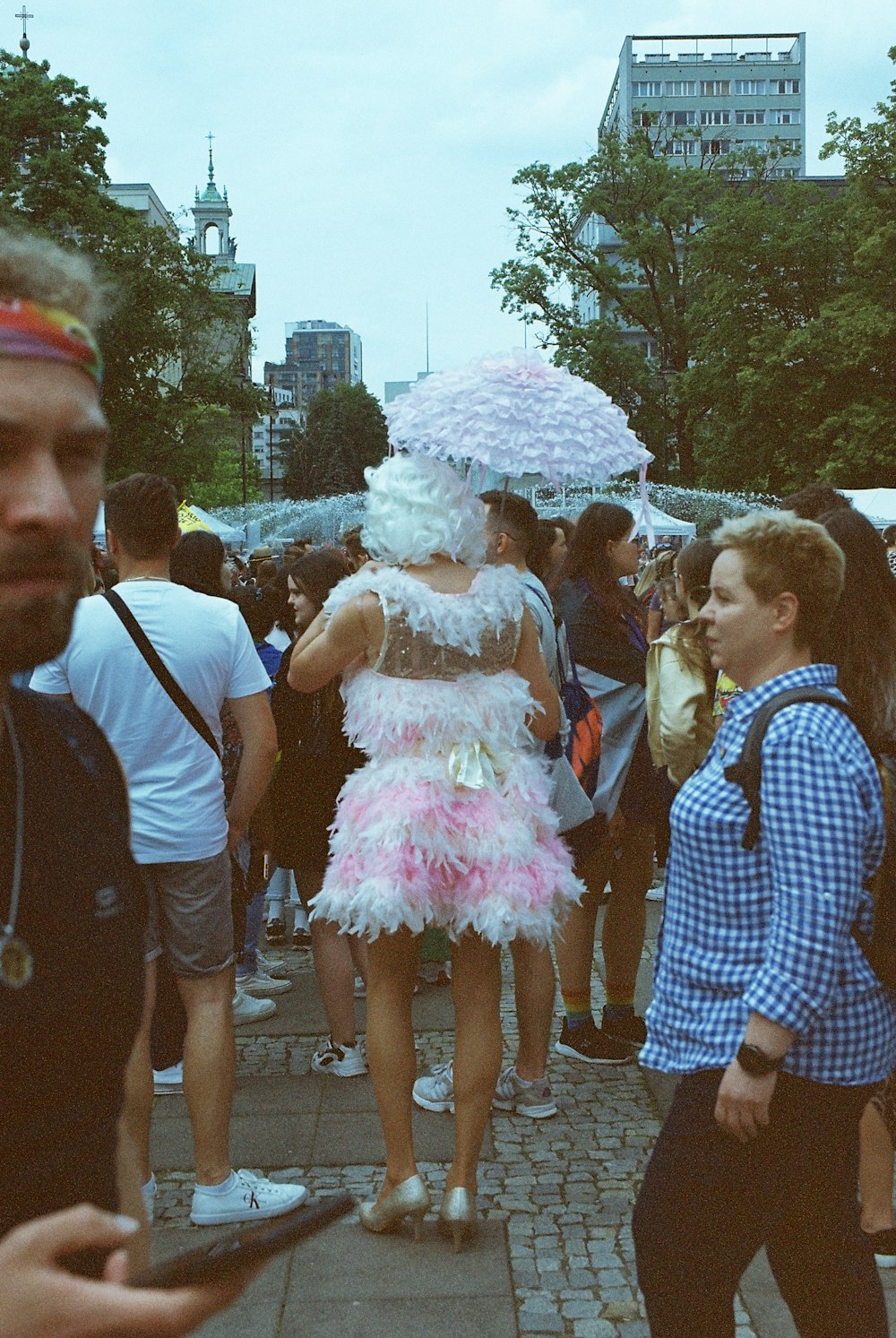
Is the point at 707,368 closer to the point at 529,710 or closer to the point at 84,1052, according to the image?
the point at 529,710

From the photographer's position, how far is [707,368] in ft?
110

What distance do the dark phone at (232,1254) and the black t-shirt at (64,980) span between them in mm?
155

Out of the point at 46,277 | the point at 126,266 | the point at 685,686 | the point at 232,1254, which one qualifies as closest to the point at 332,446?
the point at 126,266

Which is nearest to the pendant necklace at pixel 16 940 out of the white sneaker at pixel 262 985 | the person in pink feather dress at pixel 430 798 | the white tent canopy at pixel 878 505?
the person in pink feather dress at pixel 430 798

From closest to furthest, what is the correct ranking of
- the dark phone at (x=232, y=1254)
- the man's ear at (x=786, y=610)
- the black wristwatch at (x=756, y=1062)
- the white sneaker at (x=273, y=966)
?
the dark phone at (x=232, y=1254)
the black wristwatch at (x=756, y=1062)
the man's ear at (x=786, y=610)
the white sneaker at (x=273, y=966)

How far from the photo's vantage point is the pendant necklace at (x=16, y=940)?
1212mm

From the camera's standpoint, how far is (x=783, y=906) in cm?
232

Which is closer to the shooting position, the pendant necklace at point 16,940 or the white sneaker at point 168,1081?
the pendant necklace at point 16,940

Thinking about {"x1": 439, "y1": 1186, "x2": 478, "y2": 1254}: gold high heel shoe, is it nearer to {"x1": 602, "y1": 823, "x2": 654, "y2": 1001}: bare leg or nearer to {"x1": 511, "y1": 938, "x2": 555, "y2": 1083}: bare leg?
{"x1": 511, "y1": 938, "x2": 555, "y2": 1083}: bare leg

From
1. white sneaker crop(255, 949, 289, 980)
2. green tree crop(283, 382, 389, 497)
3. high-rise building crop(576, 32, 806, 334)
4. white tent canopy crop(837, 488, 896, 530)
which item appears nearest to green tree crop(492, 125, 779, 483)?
white tent canopy crop(837, 488, 896, 530)

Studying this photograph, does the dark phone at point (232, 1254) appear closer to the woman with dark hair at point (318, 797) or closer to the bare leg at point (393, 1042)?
the bare leg at point (393, 1042)

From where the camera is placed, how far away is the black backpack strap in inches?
93.7

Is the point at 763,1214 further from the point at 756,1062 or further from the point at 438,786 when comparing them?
the point at 438,786

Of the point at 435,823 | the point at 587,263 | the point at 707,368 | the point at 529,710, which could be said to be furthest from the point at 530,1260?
the point at 587,263
